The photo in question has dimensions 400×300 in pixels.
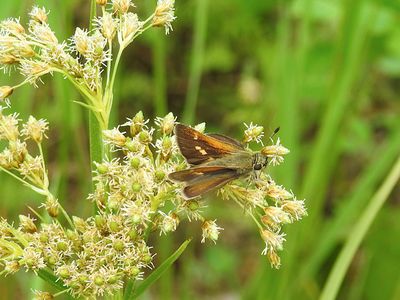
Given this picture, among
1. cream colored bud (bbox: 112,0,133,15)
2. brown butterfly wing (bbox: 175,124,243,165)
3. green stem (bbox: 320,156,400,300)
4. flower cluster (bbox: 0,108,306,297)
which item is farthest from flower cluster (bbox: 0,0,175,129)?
green stem (bbox: 320,156,400,300)

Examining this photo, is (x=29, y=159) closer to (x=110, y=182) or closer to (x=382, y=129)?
(x=110, y=182)

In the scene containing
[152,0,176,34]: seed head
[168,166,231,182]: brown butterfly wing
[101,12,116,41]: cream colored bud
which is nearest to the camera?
[168,166,231,182]: brown butterfly wing

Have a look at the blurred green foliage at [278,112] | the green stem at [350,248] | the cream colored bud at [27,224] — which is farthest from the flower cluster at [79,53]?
the green stem at [350,248]

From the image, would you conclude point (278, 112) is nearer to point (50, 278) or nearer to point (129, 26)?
point (129, 26)

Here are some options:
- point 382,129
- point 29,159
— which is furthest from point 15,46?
point 382,129

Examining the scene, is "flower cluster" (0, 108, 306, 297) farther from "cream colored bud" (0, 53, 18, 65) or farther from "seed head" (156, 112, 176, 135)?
"cream colored bud" (0, 53, 18, 65)

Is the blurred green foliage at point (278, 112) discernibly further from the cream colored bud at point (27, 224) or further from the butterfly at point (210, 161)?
the butterfly at point (210, 161)

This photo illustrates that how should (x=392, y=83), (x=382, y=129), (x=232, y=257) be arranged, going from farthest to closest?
1. (x=382, y=129)
2. (x=392, y=83)
3. (x=232, y=257)
